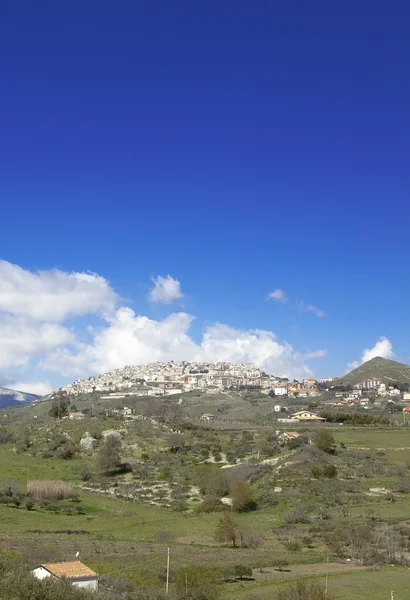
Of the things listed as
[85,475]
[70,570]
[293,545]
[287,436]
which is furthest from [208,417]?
[70,570]

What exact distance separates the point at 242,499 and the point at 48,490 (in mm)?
20331

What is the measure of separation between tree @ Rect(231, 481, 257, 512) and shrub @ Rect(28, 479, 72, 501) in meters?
17.6

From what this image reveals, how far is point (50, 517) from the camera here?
170 ft

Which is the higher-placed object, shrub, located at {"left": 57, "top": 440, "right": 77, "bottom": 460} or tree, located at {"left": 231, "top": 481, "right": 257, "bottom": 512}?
shrub, located at {"left": 57, "top": 440, "right": 77, "bottom": 460}

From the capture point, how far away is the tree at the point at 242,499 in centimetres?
5919

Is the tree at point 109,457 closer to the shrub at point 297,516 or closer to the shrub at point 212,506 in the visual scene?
the shrub at point 212,506

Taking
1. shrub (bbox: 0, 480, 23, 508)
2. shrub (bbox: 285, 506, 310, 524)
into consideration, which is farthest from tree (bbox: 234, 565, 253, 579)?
shrub (bbox: 0, 480, 23, 508)

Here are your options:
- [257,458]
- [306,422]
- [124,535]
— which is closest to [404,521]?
[124,535]

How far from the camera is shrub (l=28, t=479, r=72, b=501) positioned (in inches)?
2299

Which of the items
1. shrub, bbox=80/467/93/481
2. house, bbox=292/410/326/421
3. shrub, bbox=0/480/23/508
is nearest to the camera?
shrub, bbox=0/480/23/508

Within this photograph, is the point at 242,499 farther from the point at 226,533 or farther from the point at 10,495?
the point at 10,495

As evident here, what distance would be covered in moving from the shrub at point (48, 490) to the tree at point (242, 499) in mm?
17579

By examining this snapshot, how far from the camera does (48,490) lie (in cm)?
5900

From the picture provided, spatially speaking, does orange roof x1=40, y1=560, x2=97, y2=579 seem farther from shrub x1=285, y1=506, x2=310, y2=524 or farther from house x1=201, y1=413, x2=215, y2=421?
house x1=201, y1=413, x2=215, y2=421
